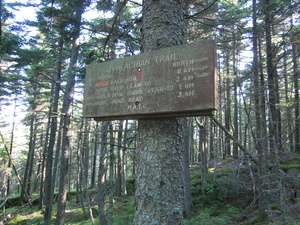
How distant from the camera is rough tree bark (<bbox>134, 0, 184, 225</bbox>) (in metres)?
2.33

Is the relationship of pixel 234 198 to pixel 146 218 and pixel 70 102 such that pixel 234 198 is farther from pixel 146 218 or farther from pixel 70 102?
pixel 146 218

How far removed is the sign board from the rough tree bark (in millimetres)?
239

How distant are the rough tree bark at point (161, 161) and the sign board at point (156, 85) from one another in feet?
0.78

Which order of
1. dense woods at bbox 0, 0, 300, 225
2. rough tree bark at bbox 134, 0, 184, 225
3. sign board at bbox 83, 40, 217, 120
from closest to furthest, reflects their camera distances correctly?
sign board at bbox 83, 40, 217, 120 < rough tree bark at bbox 134, 0, 184, 225 < dense woods at bbox 0, 0, 300, 225

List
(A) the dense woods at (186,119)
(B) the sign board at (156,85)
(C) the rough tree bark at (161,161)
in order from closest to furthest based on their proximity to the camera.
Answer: (B) the sign board at (156,85) → (C) the rough tree bark at (161,161) → (A) the dense woods at (186,119)

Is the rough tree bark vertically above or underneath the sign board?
underneath

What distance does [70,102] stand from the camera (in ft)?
34.3

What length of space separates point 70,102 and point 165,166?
8.95 meters

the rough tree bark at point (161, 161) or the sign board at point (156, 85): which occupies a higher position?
the sign board at point (156, 85)

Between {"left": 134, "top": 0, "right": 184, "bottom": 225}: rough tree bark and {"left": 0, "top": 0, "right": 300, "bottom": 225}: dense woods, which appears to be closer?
{"left": 134, "top": 0, "right": 184, "bottom": 225}: rough tree bark

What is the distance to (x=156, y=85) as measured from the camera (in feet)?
7.81

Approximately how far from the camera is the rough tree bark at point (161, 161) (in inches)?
91.8

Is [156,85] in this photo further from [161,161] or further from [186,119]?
[186,119]

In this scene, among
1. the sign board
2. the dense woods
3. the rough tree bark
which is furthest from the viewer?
the dense woods
